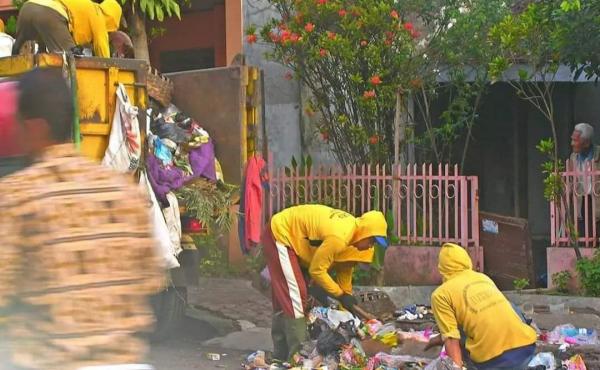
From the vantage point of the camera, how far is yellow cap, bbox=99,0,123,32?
23.9 ft

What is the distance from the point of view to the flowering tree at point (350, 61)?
1080 centimetres

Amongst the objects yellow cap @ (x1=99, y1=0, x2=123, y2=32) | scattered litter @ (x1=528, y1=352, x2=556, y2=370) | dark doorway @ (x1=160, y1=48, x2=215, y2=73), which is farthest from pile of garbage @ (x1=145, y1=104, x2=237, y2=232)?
dark doorway @ (x1=160, y1=48, x2=215, y2=73)

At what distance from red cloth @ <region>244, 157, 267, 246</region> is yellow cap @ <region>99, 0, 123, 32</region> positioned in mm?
1579

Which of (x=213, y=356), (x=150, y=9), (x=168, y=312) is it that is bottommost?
(x=213, y=356)

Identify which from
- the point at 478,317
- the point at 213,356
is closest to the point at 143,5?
the point at 213,356

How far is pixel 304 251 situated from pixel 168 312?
1.47 m

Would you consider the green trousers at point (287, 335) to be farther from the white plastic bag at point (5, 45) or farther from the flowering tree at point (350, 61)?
the flowering tree at point (350, 61)

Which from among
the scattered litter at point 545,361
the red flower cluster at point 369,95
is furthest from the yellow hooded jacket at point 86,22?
the red flower cluster at point 369,95

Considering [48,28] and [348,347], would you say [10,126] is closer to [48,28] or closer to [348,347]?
[48,28]

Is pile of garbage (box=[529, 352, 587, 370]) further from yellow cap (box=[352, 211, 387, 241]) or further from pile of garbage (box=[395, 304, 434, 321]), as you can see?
pile of garbage (box=[395, 304, 434, 321])

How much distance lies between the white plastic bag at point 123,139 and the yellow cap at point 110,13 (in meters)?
0.76

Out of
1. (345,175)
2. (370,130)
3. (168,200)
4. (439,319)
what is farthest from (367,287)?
(439,319)

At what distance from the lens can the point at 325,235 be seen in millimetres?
7070

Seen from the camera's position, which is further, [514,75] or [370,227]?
[514,75]
